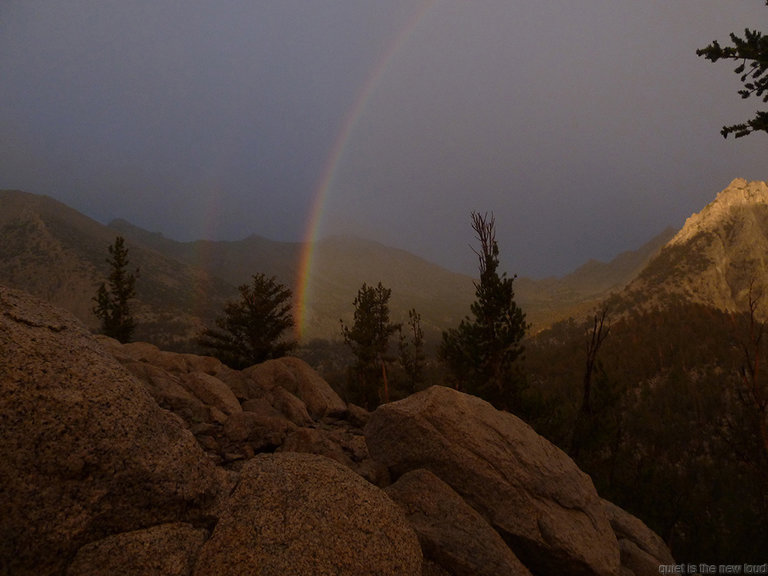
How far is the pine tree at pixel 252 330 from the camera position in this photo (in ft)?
116

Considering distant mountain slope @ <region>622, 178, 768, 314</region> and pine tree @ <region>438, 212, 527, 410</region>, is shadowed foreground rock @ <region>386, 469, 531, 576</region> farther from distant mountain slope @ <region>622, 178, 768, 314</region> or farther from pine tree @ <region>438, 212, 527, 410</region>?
distant mountain slope @ <region>622, 178, 768, 314</region>

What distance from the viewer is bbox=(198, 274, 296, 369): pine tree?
35438 mm

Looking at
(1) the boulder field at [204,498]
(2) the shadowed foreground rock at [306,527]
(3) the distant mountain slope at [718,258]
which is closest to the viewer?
(1) the boulder field at [204,498]

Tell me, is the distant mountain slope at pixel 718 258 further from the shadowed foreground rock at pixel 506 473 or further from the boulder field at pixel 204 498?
the boulder field at pixel 204 498

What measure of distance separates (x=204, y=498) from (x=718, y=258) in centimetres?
Result: 12600

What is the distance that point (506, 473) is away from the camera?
6.82 m

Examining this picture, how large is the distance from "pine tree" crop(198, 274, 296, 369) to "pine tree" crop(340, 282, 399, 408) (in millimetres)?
6301

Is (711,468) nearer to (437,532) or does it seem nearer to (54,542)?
(437,532)

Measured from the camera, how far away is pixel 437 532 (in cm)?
537

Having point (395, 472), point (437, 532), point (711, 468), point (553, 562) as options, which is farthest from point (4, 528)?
point (711, 468)

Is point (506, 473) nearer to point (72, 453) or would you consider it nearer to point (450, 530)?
point (450, 530)

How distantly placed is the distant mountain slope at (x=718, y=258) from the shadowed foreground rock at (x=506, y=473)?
316 ft

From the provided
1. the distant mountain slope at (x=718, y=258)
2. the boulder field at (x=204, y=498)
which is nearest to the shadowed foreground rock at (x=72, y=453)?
the boulder field at (x=204, y=498)

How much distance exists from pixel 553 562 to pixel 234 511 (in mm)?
5215
